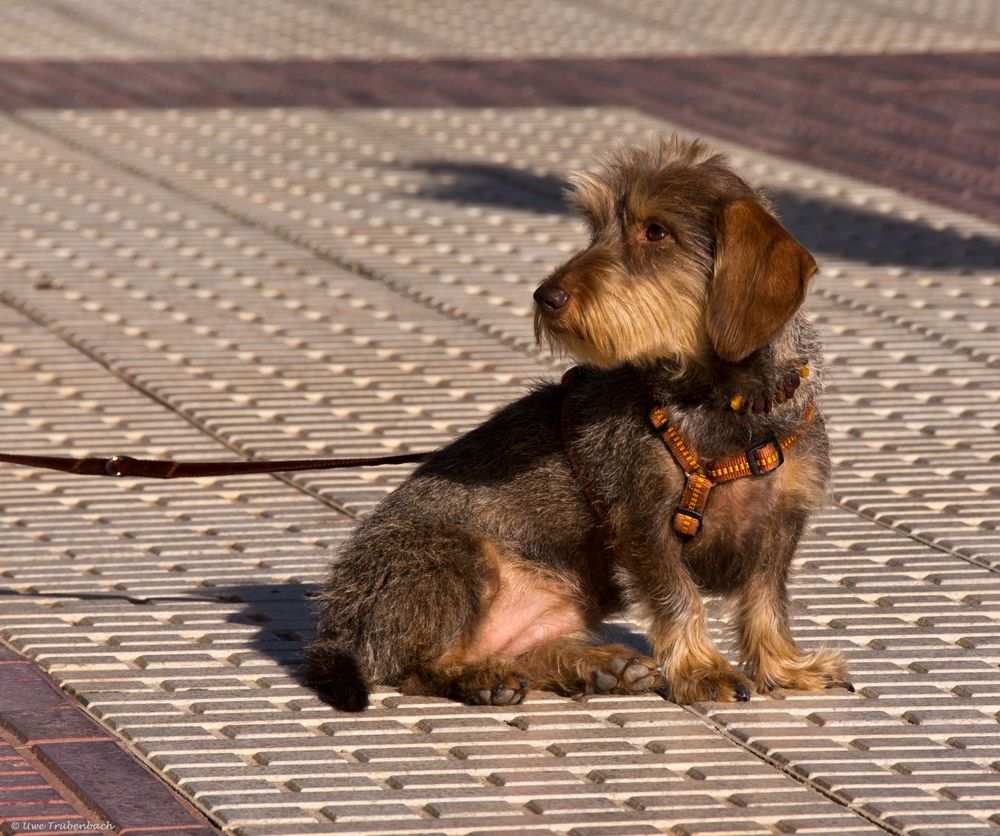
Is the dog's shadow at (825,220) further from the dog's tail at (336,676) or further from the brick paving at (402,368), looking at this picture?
the dog's tail at (336,676)

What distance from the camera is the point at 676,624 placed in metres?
4.92

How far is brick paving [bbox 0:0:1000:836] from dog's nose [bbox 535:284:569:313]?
3.54 ft

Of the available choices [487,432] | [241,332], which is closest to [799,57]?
[241,332]

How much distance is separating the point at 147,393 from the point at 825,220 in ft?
15.3

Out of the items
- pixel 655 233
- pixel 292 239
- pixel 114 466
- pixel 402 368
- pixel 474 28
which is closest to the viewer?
pixel 655 233

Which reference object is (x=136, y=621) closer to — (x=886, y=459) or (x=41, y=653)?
(x=41, y=653)

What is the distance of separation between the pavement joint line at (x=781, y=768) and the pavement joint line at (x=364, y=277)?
5.40ft

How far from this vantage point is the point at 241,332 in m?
8.93

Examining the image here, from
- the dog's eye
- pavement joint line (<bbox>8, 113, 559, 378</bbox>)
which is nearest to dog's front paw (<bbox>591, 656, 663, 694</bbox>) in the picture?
the dog's eye

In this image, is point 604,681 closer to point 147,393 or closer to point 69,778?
point 69,778

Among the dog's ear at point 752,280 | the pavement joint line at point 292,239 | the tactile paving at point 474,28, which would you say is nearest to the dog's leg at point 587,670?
the dog's ear at point 752,280

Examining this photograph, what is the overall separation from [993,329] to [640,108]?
545cm

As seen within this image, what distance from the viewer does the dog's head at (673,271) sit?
4.69 metres

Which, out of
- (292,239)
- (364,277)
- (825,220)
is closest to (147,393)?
(364,277)
